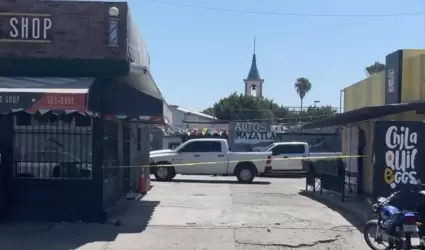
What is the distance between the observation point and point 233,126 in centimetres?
5159

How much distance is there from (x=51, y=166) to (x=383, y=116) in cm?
913

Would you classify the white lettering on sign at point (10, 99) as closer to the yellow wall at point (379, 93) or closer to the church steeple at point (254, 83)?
the yellow wall at point (379, 93)

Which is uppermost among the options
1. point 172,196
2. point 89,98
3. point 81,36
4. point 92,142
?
point 81,36

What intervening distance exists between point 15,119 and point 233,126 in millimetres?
37714

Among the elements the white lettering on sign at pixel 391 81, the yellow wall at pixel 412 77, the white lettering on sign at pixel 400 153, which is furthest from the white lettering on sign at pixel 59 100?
the white lettering on sign at pixel 391 81

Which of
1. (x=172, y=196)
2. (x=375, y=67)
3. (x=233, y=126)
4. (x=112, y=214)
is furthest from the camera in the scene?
(x=375, y=67)

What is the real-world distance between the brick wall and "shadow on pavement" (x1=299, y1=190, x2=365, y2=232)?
652cm

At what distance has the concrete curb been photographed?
15.6 metres

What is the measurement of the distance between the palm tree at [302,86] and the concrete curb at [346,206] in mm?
97385

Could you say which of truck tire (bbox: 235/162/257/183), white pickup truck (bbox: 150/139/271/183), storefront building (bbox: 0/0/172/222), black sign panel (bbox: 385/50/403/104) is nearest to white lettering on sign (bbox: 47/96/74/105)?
storefront building (bbox: 0/0/172/222)

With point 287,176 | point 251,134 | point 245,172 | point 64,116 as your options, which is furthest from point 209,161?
point 251,134

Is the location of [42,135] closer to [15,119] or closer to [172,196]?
[15,119]

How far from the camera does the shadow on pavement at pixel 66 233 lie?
11703 mm

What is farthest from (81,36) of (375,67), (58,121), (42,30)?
(375,67)
